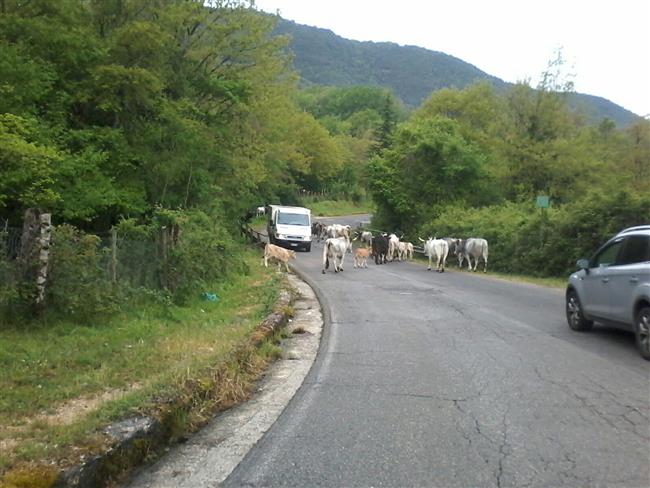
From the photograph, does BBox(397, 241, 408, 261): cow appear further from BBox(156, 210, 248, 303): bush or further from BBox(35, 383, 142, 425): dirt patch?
BBox(35, 383, 142, 425): dirt patch

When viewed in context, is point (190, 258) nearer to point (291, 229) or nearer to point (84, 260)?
point (84, 260)

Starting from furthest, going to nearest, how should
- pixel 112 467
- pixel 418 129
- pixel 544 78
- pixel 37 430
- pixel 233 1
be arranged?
pixel 544 78 < pixel 418 129 < pixel 233 1 < pixel 37 430 < pixel 112 467

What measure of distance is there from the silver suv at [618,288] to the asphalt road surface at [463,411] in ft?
1.15

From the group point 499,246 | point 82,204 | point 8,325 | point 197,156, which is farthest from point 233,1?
point 8,325

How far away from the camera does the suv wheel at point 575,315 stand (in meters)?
11.2

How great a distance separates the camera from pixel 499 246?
29141 mm

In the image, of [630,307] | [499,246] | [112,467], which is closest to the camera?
[112,467]

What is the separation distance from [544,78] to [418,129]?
1209cm

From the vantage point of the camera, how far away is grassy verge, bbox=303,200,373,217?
288 ft

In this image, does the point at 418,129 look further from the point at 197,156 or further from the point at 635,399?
the point at 635,399

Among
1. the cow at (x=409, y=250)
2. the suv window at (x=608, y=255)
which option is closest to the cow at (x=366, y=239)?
the cow at (x=409, y=250)

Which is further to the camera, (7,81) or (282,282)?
(282,282)

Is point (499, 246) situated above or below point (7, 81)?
below

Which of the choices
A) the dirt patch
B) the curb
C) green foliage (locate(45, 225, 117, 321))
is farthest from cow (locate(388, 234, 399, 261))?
the curb
